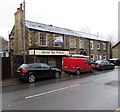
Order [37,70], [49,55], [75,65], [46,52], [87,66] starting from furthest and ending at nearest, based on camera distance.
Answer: [49,55]
[46,52]
[87,66]
[75,65]
[37,70]

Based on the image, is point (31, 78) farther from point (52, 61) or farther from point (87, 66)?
point (52, 61)

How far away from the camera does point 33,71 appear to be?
18109mm

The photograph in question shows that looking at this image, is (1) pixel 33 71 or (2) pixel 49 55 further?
(2) pixel 49 55

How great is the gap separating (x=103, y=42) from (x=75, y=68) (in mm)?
20693

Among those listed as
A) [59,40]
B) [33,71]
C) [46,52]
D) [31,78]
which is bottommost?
[31,78]

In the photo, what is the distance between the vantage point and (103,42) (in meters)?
43.2

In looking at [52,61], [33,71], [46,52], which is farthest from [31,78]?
[52,61]

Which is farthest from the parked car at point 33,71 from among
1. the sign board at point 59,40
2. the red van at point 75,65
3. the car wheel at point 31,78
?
the sign board at point 59,40

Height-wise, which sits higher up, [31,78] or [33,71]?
[33,71]

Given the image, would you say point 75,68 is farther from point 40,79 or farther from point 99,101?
point 99,101

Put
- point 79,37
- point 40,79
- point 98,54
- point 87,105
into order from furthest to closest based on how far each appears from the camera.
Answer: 1. point 98,54
2. point 79,37
3. point 40,79
4. point 87,105

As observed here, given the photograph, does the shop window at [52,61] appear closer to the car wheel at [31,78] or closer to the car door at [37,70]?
the car door at [37,70]

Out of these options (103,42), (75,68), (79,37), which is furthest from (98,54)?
(75,68)

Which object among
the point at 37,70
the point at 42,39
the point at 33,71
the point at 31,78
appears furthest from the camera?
the point at 42,39
